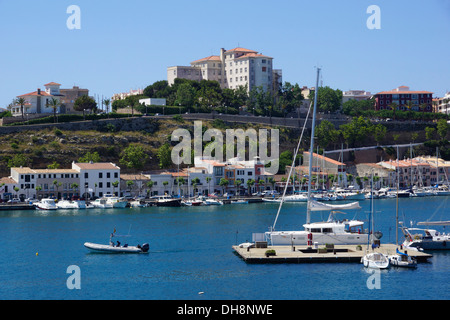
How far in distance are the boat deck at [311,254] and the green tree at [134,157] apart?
64.8 meters

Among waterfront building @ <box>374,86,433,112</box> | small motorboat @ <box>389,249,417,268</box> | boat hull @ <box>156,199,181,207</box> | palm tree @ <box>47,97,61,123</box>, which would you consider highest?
waterfront building @ <box>374,86,433,112</box>

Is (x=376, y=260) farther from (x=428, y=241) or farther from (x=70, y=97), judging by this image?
(x=70, y=97)

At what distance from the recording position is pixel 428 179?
132500 mm

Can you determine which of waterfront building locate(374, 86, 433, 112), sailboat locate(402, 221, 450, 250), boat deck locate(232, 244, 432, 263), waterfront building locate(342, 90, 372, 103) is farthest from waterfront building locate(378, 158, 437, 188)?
boat deck locate(232, 244, 432, 263)

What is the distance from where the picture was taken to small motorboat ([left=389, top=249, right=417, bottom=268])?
43.7 meters

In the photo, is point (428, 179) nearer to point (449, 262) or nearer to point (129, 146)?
point (129, 146)

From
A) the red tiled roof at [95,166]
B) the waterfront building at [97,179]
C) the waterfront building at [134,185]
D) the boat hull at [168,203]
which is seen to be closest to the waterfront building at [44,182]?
the waterfront building at [97,179]

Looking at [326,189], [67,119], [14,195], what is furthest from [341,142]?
[14,195]

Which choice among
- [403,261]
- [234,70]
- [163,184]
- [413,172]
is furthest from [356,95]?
[403,261]

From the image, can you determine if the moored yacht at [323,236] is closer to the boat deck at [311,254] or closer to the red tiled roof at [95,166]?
the boat deck at [311,254]

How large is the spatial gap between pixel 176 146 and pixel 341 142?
126ft

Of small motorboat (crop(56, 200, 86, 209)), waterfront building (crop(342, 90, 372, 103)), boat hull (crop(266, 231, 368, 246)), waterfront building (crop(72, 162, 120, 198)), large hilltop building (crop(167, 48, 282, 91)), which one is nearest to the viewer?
boat hull (crop(266, 231, 368, 246))

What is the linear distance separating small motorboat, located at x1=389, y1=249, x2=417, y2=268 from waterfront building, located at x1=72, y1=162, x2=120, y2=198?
64.4m

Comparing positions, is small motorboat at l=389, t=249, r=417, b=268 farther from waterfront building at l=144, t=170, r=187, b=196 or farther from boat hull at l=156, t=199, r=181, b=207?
waterfront building at l=144, t=170, r=187, b=196
